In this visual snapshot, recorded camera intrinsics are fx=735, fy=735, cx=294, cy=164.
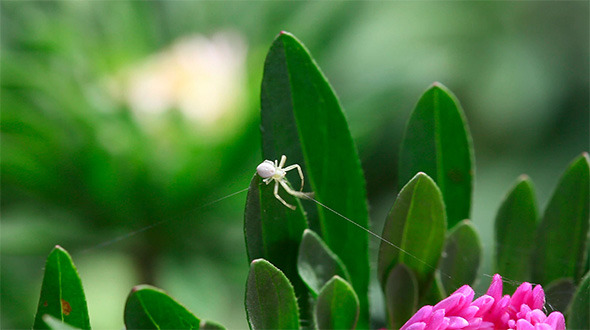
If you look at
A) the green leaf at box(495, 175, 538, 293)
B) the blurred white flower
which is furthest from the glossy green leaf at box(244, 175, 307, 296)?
the blurred white flower

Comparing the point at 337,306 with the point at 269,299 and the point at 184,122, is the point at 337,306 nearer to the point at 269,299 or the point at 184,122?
the point at 269,299

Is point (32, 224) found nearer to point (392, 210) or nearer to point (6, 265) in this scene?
point (6, 265)

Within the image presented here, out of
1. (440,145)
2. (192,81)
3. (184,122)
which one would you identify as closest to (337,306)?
(440,145)

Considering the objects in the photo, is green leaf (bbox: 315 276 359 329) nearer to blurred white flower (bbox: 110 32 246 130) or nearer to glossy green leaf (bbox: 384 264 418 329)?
glossy green leaf (bbox: 384 264 418 329)

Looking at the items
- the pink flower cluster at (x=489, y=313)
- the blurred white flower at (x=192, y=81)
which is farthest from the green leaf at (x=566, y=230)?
the blurred white flower at (x=192, y=81)

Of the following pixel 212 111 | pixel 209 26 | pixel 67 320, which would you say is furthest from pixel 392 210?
pixel 209 26

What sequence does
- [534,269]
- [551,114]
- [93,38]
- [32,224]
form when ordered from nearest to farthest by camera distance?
[534,269] → [32,224] → [93,38] → [551,114]
